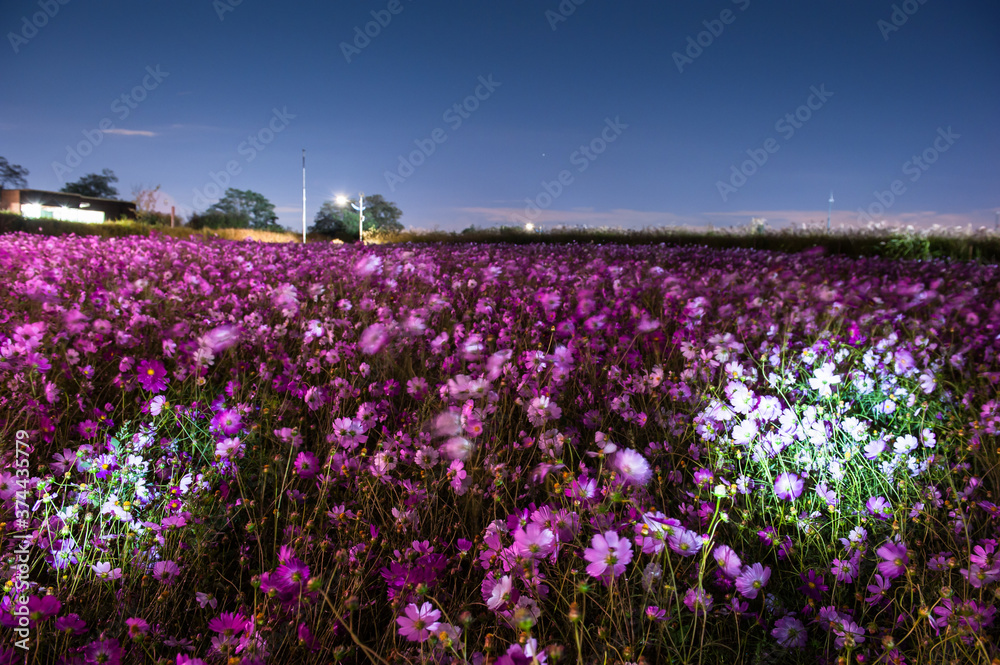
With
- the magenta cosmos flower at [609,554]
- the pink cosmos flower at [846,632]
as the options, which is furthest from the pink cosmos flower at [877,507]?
the magenta cosmos flower at [609,554]

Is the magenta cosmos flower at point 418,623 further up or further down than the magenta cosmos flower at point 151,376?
further down

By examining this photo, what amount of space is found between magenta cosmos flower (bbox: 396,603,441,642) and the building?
216ft

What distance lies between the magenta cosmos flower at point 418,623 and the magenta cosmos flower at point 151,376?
157 cm

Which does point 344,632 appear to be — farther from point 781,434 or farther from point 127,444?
point 781,434

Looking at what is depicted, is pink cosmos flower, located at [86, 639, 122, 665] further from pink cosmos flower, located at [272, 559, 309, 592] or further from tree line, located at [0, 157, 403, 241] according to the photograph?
tree line, located at [0, 157, 403, 241]

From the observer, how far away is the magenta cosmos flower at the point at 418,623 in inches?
37.1

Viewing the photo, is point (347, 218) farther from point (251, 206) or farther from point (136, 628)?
point (136, 628)

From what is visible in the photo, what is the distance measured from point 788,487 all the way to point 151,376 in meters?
2.28

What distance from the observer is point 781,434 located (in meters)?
1.59

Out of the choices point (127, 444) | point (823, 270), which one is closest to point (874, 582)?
point (127, 444)

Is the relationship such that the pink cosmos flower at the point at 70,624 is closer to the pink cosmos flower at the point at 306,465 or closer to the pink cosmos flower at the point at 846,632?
the pink cosmos flower at the point at 306,465

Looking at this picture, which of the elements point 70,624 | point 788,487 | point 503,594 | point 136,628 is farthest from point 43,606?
point 788,487

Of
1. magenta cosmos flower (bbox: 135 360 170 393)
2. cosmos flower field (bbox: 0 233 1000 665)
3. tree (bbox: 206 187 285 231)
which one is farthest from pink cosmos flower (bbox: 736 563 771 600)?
tree (bbox: 206 187 285 231)

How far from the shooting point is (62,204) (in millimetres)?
55375
